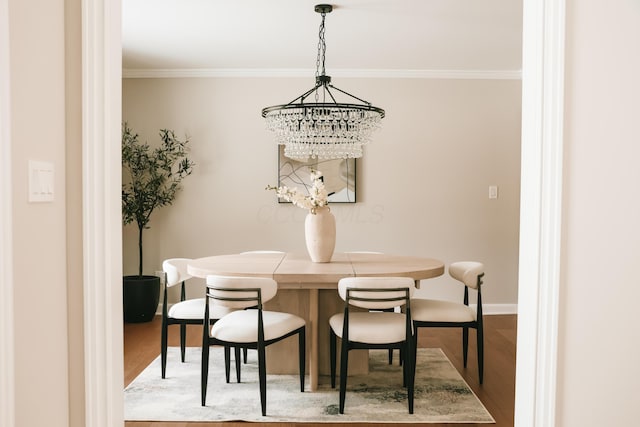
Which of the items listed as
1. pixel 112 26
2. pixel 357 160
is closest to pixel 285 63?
pixel 357 160

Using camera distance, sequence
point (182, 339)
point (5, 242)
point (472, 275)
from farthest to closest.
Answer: point (182, 339) → point (472, 275) → point (5, 242)

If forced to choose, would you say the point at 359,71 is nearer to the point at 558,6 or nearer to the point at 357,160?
the point at 357,160

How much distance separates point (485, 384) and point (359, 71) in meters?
3.30

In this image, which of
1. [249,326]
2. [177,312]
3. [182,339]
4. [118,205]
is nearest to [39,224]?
[118,205]

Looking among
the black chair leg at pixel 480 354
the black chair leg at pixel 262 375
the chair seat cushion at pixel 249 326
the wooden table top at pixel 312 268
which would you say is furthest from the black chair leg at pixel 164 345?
the black chair leg at pixel 480 354

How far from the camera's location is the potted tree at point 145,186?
5316 mm

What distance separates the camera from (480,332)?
3557mm

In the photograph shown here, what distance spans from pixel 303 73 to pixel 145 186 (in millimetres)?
1949

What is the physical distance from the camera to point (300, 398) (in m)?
3.37

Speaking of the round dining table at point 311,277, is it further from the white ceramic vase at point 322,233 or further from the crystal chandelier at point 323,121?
the crystal chandelier at point 323,121

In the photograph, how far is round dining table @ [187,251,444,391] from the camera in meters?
3.36

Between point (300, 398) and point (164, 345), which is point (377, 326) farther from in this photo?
point (164, 345)

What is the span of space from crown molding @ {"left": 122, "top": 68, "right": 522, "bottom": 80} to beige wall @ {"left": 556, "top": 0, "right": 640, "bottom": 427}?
4215 mm

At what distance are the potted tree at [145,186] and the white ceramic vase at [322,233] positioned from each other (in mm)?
2156
